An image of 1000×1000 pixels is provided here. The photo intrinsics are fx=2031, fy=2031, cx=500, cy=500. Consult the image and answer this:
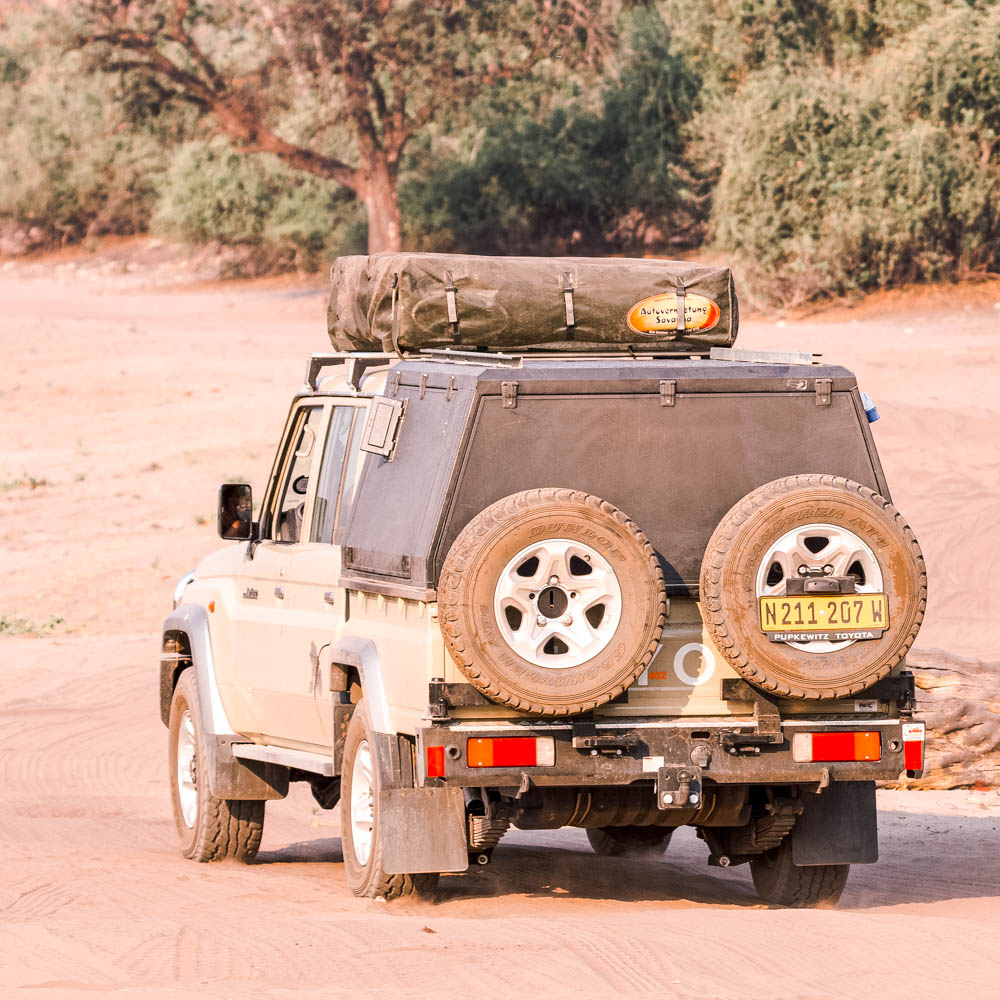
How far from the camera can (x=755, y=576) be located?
6.85 m

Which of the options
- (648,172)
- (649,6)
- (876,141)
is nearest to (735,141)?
(876,141)

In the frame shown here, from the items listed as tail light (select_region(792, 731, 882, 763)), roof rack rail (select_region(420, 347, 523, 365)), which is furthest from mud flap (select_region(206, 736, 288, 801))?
tail light (select_region(792, 731, 882, 763))

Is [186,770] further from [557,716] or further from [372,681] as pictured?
[557,716]

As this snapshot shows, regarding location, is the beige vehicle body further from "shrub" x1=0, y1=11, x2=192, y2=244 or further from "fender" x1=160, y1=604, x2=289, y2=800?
"shrub" x1=0, y1=11, x2=192, y2=244

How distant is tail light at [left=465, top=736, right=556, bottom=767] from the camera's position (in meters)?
6.93

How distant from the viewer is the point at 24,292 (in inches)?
1898

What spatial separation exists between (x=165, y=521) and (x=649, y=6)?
95.0ft

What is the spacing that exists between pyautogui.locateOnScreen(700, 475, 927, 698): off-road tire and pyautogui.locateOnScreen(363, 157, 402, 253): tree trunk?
39541mm

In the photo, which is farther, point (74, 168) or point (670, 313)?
point (74, 168)

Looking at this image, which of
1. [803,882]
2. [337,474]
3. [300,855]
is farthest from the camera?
[300,855]

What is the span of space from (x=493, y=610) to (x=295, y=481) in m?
2.33

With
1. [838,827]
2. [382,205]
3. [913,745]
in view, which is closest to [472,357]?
[913,745]

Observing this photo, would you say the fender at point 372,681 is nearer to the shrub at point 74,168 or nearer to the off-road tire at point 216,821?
the off-road tire at point 216,821

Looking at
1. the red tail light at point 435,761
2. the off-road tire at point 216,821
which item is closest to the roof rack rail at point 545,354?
the red tail light at point 435,761
